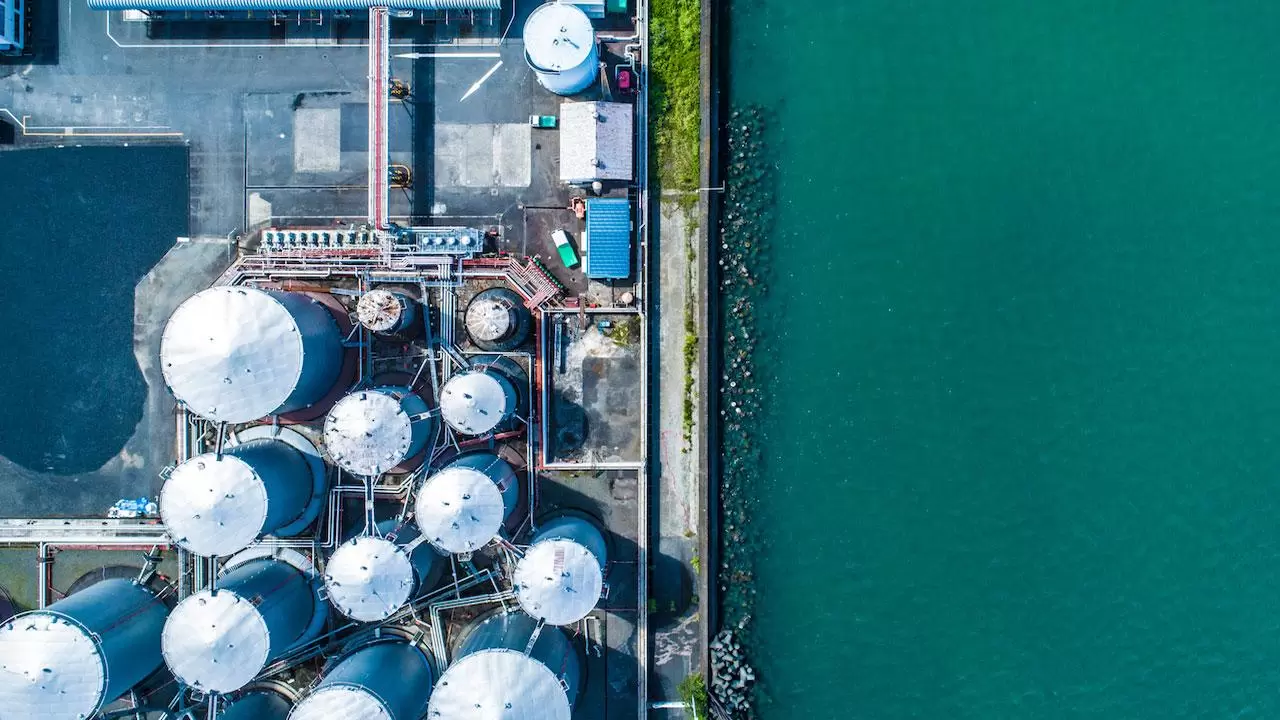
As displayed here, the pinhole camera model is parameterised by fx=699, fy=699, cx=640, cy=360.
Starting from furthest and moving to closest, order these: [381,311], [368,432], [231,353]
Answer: [381,311]
[368,432]
[231,353]

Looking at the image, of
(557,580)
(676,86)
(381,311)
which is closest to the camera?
(557,580)

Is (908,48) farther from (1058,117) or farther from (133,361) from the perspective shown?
(133,361)

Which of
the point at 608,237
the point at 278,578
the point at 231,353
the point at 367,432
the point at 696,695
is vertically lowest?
the point at 696,695

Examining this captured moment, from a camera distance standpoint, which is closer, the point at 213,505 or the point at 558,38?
the point at 213,505

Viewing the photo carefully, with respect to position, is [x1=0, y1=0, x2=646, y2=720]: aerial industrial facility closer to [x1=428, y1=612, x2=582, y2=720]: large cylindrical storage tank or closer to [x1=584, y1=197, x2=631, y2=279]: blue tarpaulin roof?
[x1=584, y1=197, x2=631, y2=279]: blue tarpaulin roof

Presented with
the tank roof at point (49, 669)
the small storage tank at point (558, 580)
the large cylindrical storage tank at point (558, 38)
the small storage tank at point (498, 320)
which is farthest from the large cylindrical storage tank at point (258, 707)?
the large cylindrical storage tank at point (558, 38)

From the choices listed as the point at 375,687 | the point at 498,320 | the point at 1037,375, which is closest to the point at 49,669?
the point at 375,687

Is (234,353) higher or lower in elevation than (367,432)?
higher

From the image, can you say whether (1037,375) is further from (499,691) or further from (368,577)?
(368,577)
